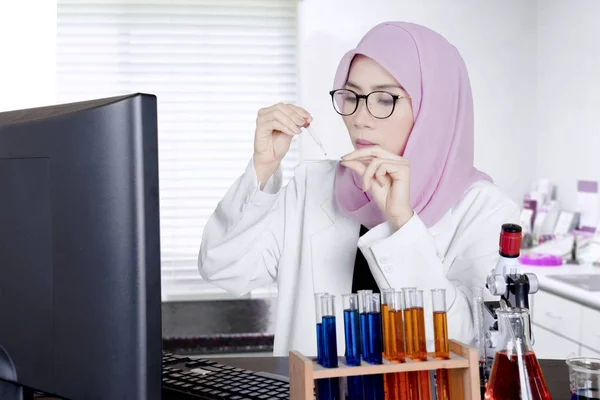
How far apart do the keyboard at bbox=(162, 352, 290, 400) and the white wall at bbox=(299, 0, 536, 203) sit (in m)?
2.08

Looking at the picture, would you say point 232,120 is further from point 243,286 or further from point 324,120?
point 243,286

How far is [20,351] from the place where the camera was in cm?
78

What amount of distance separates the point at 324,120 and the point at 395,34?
60.3 inches

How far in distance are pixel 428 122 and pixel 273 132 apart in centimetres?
35

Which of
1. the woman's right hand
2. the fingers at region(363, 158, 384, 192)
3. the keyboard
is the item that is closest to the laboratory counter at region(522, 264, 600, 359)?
the woman's right hand

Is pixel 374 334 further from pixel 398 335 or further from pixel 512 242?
pixel 512 242

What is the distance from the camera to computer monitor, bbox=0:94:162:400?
27.7 inches

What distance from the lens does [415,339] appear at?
0.88 m

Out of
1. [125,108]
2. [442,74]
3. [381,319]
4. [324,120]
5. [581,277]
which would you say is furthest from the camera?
[324,120]

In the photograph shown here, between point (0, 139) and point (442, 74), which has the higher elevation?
point (442, 74)

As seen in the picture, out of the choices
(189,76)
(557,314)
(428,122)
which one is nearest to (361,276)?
(428,122)

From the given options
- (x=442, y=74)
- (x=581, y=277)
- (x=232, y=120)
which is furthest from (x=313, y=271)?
(x=232, y=120)

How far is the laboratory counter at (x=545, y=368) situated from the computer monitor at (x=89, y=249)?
0.62 meters

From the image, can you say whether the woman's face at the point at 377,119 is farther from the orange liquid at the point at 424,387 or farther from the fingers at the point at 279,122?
the orange liquid at the point at 424,387
